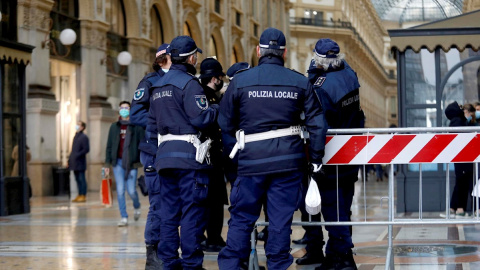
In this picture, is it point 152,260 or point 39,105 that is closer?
point 152,260

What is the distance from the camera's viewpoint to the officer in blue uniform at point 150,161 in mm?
7855

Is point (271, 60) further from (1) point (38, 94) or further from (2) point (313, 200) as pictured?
(1) point (38, 94)

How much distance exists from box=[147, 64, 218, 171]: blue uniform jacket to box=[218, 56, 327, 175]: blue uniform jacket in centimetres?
50

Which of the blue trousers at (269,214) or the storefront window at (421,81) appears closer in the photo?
the blue trousers at (269,214)

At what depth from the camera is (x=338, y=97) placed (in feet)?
24.4

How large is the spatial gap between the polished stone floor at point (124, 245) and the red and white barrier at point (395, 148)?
1.28ft

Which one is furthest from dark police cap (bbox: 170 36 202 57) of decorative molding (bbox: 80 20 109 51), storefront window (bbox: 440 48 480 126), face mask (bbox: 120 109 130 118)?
decorative molding (bbox: 80 20 109 51)

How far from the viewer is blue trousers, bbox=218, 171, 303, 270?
6211 mm

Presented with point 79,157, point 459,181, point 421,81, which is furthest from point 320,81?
point 79,157

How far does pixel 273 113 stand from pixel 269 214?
0.75 m

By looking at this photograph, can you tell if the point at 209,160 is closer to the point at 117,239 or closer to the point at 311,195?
the point at 311,195

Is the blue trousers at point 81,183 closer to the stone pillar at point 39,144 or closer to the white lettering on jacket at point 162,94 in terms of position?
the stone pillar at point 39,144

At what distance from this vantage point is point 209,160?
696 cm

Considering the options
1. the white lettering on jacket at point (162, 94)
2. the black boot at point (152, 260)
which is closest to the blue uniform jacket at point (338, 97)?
the white lettering on jacket at point (162, 94)
